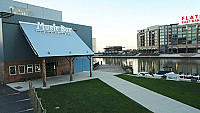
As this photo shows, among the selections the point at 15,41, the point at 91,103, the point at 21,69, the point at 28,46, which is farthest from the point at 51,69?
the point at 91,103

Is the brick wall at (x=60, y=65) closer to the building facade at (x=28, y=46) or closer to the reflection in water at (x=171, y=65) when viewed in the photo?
the building facade at (x=28, y=46)

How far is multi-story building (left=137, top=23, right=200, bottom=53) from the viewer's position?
98750 mm

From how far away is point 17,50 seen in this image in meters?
18.1

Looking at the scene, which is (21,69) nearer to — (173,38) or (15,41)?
(15,41)

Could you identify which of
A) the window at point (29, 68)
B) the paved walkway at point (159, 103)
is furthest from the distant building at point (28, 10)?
the paved walkway at point (159, 103)

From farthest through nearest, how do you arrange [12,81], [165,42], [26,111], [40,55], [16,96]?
[165,42], [12,81], [40,55], [16,96], [26,111]

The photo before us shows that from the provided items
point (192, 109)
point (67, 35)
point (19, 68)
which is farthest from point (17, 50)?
point (192, 109)

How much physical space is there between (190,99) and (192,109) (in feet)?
7.49

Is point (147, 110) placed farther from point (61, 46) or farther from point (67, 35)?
point (67, 35)

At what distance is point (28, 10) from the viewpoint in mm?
33531

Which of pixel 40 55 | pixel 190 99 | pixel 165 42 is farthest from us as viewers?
pixel 165 42

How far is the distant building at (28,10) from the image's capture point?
1149 inches

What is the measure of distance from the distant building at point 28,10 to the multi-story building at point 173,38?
93346 millimetres

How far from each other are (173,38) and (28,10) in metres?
103
